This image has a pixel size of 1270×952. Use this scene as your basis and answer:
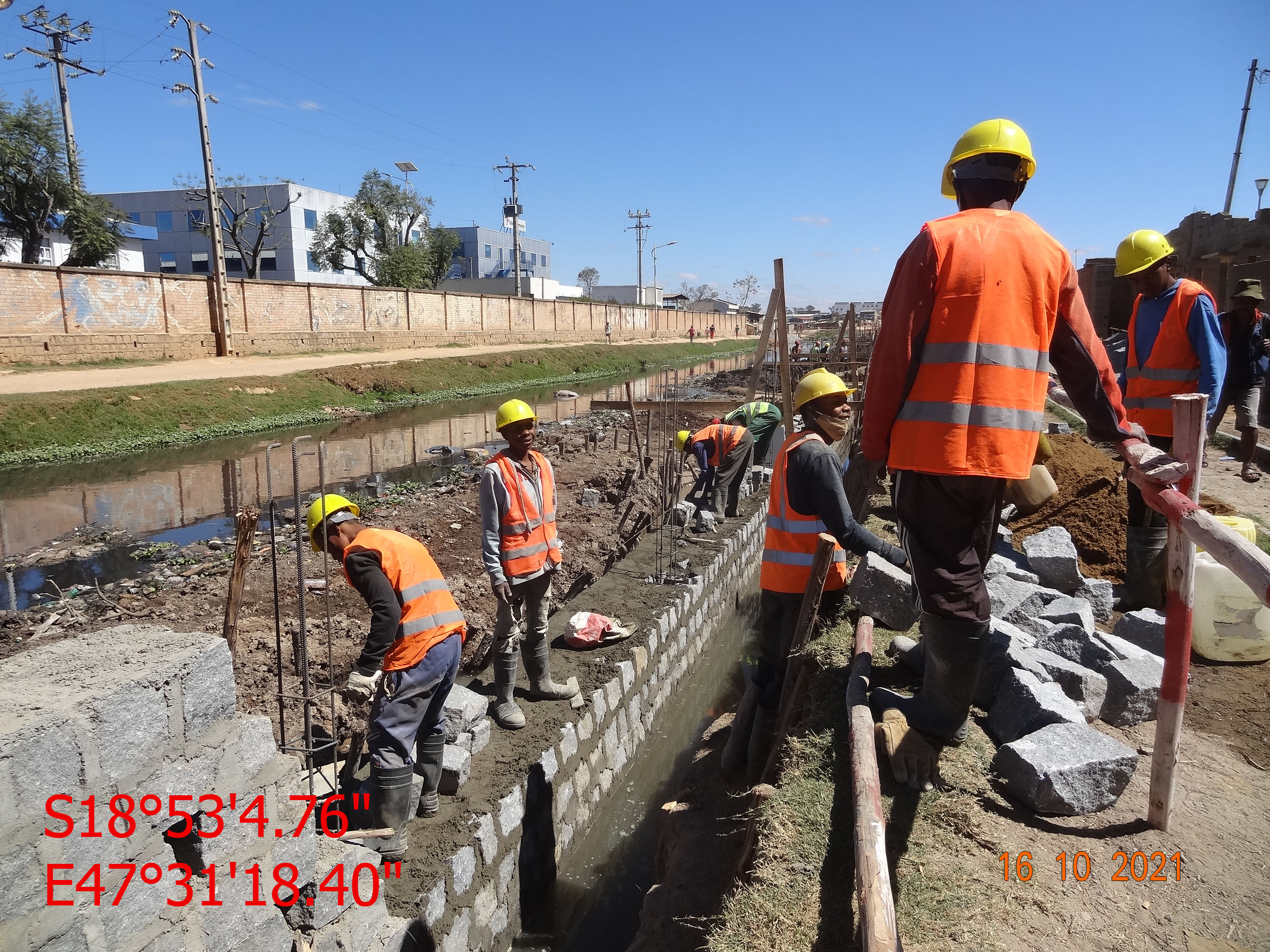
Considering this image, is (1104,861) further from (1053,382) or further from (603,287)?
(603,287)

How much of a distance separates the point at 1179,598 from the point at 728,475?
6.63 m

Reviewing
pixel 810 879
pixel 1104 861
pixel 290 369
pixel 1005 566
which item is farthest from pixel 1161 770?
pixel 290 369

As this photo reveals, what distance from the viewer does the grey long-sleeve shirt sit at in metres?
4.04

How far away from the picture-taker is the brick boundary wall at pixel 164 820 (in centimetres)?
175

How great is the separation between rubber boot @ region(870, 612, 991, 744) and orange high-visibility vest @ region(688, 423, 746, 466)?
228 inches

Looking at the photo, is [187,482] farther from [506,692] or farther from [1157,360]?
[1157,360]

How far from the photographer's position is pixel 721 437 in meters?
8.52

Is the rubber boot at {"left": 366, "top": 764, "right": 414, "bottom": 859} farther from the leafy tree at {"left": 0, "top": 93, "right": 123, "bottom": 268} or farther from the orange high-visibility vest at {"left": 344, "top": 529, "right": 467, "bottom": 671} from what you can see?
the leafy tree at {"left": 0, "top": 93, "right": 123, "bottom": 268}

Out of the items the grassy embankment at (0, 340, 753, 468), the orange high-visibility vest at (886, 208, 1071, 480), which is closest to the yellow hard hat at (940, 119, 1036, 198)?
the orange high-visibility vest at (886, 208, 1071, 480)

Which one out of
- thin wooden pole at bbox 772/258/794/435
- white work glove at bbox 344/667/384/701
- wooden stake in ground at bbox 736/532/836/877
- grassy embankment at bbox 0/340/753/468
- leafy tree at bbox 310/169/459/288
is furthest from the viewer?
leafy tree at bbox 310/169/459/288

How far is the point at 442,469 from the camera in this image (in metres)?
13.5

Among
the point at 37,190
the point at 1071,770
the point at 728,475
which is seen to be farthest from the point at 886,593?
the point at 37,190

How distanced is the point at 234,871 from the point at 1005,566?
13.6 ft

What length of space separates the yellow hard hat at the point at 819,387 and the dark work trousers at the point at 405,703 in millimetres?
2030
